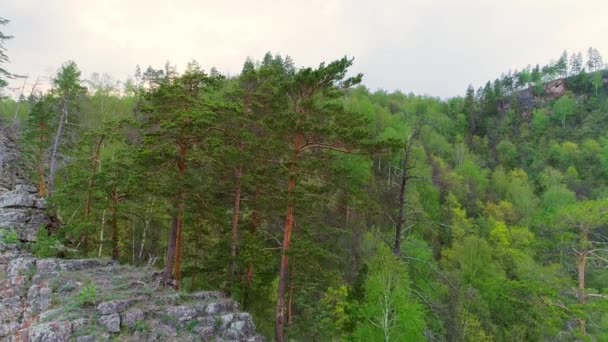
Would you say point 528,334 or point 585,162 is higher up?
point 585,162

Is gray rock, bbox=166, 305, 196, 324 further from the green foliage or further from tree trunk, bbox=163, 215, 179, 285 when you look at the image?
the green foliage

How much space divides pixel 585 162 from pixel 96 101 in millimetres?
78923

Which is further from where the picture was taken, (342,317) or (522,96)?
(522,96)

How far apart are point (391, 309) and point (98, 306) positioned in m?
9.98

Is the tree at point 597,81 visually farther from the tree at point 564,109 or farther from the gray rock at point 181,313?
the gray rock at point 181,313

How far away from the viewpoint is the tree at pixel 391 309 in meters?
13.1

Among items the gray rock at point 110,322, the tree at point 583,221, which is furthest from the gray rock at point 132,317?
the tree at point 583,221

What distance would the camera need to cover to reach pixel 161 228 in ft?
82.8

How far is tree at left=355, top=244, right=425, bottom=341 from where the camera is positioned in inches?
517

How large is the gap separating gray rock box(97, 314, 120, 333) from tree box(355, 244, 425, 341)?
8387 mm

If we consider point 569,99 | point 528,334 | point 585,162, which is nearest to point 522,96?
point 569,99

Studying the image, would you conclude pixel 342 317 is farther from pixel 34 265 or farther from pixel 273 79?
pixel 34 265

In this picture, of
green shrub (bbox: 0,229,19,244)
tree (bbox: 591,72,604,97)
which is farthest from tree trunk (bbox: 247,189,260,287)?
tree (bbox: 591,72,604,97)

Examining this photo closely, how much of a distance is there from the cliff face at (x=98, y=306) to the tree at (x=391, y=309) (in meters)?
4.79
